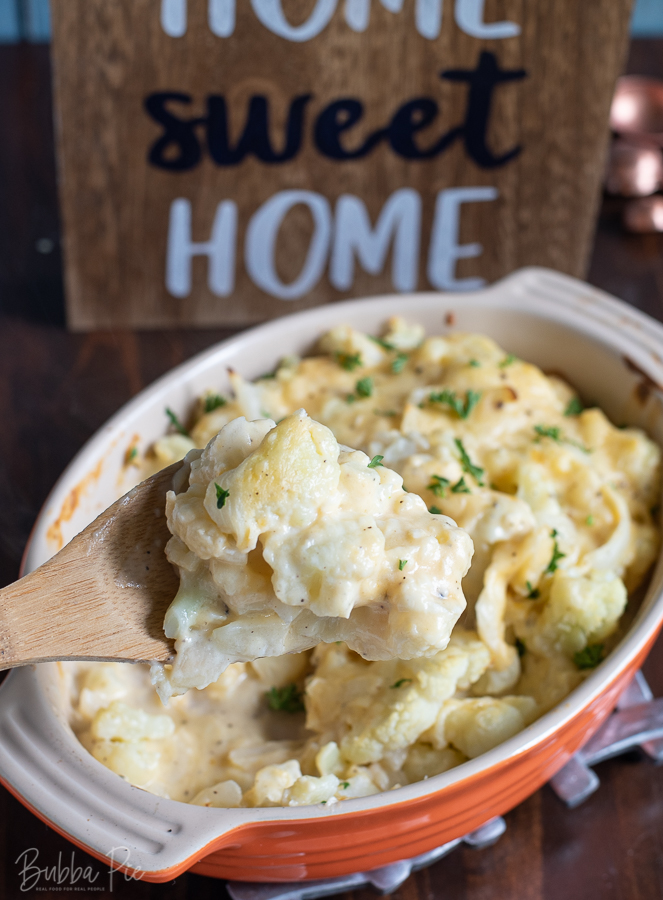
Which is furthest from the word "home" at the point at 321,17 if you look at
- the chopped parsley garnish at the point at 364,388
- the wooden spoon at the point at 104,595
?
the wooden spoon at the point at 104,595

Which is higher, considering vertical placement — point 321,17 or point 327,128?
point 321,17

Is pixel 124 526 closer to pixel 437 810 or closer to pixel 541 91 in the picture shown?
pixel 437 810

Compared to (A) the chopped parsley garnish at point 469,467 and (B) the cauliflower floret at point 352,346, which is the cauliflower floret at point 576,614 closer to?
(A) the chopped parsley garnish at point 469,467

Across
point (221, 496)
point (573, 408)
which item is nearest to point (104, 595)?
point (221, 496)

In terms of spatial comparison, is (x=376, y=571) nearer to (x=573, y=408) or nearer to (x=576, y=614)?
(x=576, y=614)

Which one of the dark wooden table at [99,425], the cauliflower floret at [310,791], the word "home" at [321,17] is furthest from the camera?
the word "home" at [321,17]

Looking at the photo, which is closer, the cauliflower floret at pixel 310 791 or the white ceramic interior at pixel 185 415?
the white ceramic interior at pixel 185 415
